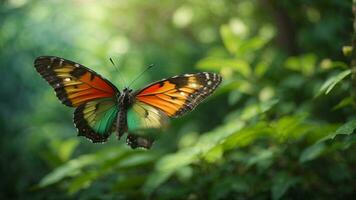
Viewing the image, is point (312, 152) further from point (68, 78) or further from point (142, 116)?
point (68, 78)

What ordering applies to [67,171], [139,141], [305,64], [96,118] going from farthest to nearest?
[305,64] → [67,171] → [96,118] → [139,141]

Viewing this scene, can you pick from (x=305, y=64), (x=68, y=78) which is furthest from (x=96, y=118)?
(x=305, y=64)

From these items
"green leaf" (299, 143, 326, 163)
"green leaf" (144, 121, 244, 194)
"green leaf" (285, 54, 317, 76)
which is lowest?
"green leaf" (299, 143, 326, 163)

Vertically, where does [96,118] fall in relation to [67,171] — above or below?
above

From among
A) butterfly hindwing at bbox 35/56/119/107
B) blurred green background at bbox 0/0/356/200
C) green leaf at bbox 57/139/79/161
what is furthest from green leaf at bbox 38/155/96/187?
butterfly hindwing at bbox 35/56/119/107

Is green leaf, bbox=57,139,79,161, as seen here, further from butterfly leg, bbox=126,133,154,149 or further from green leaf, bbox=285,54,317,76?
green leaf, bbox=285,54,317,76

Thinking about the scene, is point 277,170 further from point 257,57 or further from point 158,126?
point 257,57

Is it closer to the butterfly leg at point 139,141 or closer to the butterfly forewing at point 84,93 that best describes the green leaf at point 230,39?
the butterfly forewing at point 84,93

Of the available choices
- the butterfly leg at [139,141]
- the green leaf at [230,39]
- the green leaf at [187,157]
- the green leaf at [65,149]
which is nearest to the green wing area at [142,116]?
the butterfly leg at [139,141]
